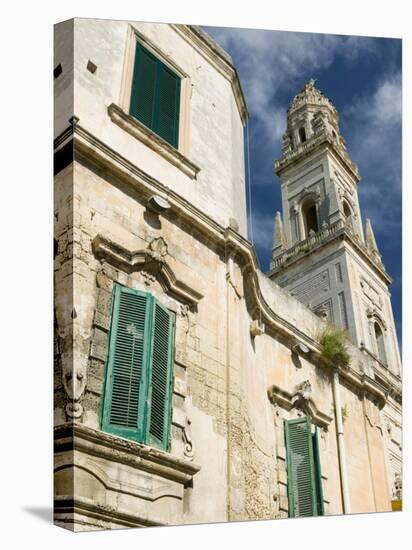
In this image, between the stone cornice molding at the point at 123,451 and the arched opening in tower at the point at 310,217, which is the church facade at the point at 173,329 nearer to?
the stone cornice molding at the point at 123,451

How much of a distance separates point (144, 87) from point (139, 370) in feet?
11.1

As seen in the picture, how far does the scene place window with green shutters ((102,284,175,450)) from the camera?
6324 millimetres

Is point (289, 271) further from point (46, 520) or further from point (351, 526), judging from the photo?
point (46, 520)

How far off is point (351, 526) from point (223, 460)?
2.22 metres

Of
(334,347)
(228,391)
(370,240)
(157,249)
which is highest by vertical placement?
(370,240)

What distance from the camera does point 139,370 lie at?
663cm

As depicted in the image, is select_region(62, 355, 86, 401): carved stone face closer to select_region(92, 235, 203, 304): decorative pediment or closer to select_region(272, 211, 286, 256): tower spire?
select_region(92, 235, 203, 304): decorative pediment

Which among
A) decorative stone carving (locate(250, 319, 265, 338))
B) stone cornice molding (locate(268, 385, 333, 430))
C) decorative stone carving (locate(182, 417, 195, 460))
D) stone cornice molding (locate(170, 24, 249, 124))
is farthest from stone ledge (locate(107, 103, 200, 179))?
stone cornice molding (locate(268, 385, 333, 430))

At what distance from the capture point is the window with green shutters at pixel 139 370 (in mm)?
6324

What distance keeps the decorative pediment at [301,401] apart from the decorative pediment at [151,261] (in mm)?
2556

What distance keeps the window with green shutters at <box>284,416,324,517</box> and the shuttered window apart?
13.5ft

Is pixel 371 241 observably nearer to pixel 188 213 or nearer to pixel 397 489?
pixel 397 489

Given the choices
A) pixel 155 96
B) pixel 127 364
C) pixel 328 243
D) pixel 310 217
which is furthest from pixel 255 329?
pixel 310 217
